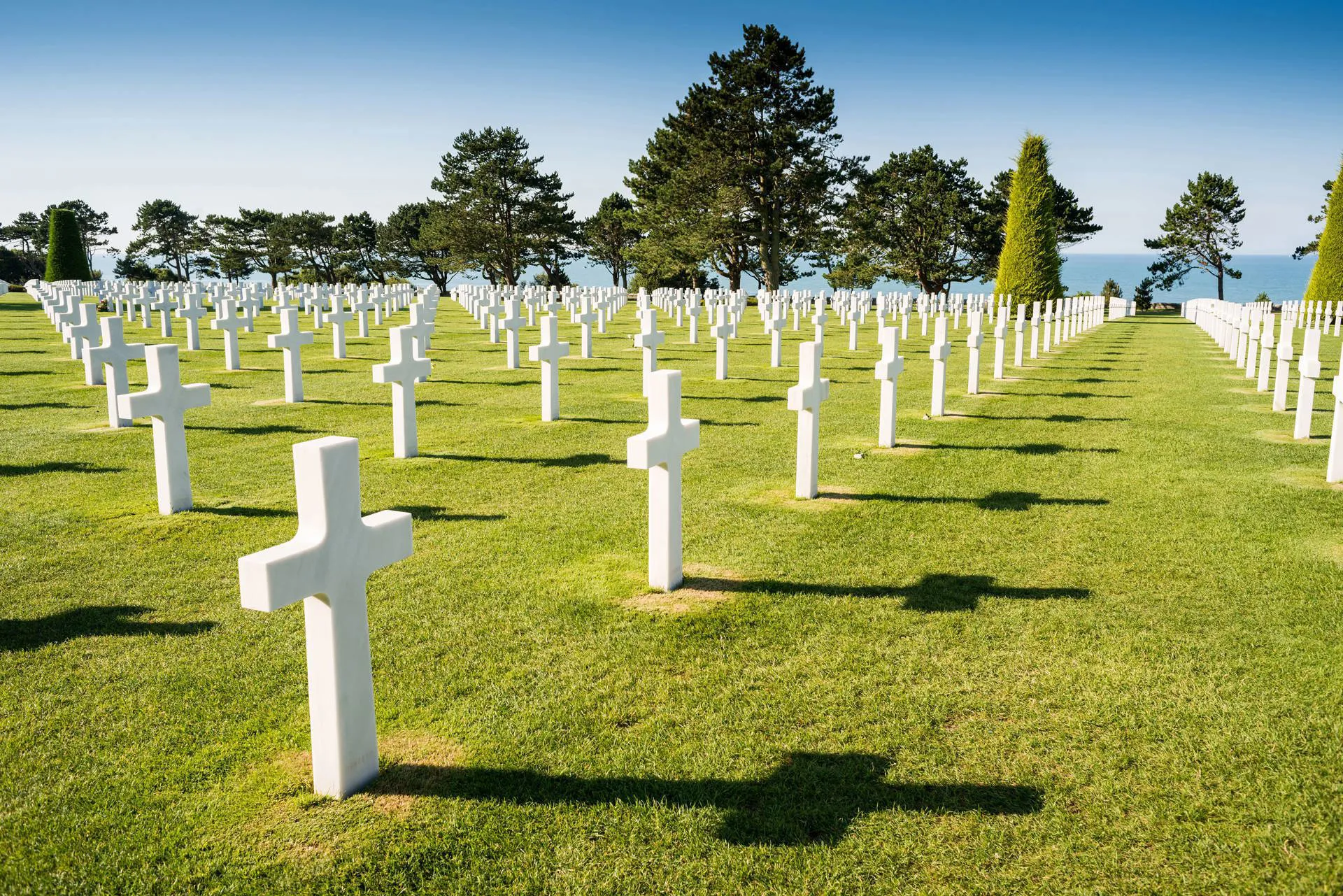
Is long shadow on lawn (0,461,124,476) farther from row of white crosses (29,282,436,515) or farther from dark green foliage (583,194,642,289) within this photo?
dark green foliage (583,194,642,289)

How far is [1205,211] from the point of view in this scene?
56062 mm

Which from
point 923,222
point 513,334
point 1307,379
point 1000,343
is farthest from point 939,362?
point 923,222

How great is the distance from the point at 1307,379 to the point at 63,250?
5230 cm

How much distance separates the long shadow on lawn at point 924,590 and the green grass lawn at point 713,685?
26mm

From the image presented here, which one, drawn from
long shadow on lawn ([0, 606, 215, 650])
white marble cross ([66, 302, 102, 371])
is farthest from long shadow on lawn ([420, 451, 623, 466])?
white marble cross ([66, 302, 102, 371])

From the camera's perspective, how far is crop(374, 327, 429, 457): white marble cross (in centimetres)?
859

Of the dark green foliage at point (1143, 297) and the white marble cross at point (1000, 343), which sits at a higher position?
the dark green foliage at point (1143, 297)

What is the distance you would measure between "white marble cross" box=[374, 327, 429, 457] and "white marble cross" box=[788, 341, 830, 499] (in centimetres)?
367

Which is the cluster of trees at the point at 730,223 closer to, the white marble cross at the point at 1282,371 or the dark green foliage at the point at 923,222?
the dark green foliage at the point at 923,222

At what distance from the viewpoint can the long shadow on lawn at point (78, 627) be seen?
4430 millimetres

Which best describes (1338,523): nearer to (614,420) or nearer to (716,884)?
(716,884)

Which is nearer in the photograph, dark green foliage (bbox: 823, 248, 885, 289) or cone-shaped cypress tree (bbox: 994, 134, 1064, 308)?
cone-shaped cypress tree (bbox: 994, 134, 1064, 308)

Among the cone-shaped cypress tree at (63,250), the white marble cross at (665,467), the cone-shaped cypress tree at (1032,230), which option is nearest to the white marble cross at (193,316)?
the white marble cross at (665,467)

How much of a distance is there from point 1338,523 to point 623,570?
501 centimetres
